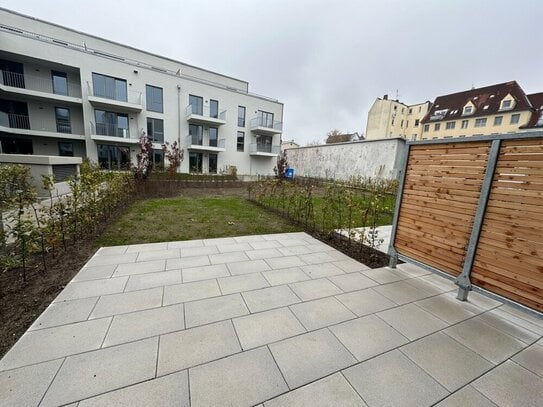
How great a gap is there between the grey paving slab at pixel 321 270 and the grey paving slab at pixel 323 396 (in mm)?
1725

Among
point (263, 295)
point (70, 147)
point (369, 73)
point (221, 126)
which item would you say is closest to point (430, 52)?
point (369, 73)

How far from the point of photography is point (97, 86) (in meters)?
16.2

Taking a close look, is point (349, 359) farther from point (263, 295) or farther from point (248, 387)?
point (263, 295)

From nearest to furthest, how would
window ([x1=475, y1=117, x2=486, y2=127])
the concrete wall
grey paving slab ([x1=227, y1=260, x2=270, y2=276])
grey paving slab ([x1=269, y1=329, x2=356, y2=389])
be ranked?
1. grey paving slab ([x1=269, y1=329, x2=356, y2=389])
2. grey paving slab ([x1=227, y1=260, x2=270, y2=276])
3. the concrete wall
4. window ([x1=475, y1=117, x2=486, y2=127])

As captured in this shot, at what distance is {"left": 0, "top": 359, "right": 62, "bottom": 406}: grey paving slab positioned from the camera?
1.38 m

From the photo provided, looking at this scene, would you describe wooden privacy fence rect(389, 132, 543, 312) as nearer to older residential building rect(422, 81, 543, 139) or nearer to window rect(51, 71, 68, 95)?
window rect(51, 71, 68, 95)

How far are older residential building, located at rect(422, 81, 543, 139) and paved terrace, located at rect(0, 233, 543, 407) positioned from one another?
32742mm

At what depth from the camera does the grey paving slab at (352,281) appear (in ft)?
10.0

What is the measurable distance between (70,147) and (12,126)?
120 inches

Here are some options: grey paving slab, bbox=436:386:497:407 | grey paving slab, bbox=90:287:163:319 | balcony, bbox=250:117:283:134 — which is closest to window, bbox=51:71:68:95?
balcony, bbox=250:117:283:134

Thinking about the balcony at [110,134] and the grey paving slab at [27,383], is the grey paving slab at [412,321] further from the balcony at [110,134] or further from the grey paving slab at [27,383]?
the balcony at [110,134]

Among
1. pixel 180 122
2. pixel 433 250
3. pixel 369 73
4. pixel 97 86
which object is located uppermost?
pixel 369 73

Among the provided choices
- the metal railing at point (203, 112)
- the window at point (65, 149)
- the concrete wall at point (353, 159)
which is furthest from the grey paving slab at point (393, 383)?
the window at point (65, 149)

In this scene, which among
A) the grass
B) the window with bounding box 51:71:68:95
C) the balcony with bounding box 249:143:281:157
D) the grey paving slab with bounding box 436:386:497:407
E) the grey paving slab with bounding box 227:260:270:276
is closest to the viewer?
the grey paving slab with bounding box 436:386:497:407
